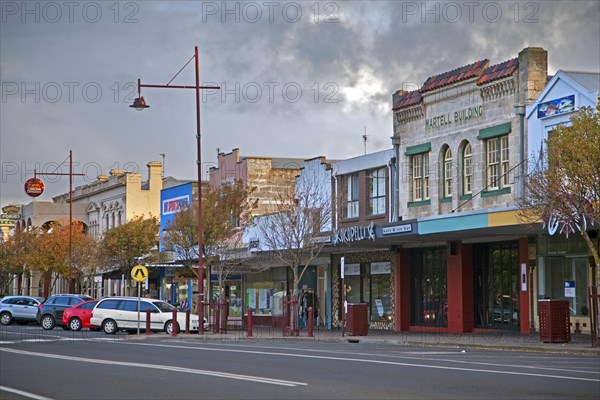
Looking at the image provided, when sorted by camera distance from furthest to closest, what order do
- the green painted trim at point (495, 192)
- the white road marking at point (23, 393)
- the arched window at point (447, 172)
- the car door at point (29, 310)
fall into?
the car door at point (29, 310) → the arched window at point (447, 172) → the green painted trim at point (495, 192) → the white road marking at point (23, 393)

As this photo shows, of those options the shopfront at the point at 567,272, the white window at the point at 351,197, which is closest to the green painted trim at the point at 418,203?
the white window at the point at 351,197

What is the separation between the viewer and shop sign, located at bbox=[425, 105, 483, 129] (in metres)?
38.2

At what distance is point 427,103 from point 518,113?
20.0 feet

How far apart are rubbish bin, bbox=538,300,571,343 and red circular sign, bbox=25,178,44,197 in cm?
6072

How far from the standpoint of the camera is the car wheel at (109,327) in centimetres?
4231

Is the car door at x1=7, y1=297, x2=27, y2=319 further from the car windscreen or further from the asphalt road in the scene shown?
the asphalt road

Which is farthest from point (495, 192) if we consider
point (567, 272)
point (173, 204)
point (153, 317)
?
point (173, 204)

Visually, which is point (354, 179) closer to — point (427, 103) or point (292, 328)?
point (427, 103)

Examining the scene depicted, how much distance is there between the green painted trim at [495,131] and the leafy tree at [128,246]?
93.1 ft

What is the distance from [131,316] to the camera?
139 ft

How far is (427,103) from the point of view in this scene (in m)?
41.1

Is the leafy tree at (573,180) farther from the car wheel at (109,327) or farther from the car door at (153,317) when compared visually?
the car wheel at (109,327)

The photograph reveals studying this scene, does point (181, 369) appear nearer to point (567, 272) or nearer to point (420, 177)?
point (567, 272)

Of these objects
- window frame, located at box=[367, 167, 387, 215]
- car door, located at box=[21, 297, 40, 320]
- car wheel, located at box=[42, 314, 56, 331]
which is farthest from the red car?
window frame, located at box=[367, 167, 387, 215]
